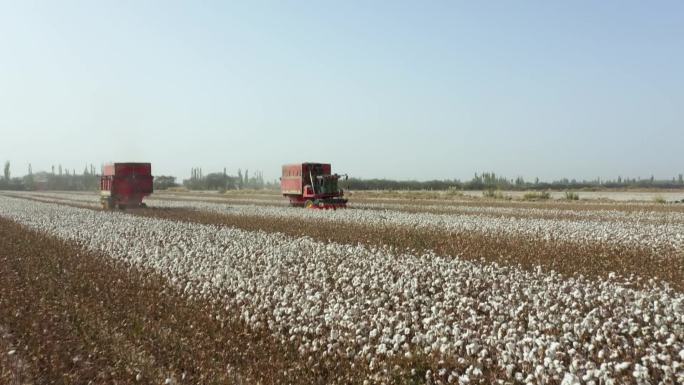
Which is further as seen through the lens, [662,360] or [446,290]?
[446,290]

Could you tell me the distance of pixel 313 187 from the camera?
117ft

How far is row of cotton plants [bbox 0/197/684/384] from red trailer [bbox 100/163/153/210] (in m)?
25.9

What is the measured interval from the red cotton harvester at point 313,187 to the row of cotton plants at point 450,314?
20.0 metres

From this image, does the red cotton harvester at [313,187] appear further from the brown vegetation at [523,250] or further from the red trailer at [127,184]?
the brown vegetation at [523,250]

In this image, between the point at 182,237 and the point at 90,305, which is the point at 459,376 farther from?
the point at 182,237

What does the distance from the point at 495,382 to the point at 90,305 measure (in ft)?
23.0

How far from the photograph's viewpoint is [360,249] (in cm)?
1519

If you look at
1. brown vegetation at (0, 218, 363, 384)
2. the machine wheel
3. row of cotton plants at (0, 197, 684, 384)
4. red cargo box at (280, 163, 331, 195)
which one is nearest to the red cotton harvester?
red cargo box at (280, 163, 331, 195)

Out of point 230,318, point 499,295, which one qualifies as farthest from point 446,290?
point 230,318

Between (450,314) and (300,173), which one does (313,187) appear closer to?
(300,173)

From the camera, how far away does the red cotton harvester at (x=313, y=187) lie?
3472 centimetres

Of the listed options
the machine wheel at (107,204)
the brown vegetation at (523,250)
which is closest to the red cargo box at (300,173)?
the machine wheel at (107,204)

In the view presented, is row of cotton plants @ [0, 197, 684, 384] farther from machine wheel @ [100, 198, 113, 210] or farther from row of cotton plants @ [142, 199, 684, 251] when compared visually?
machine wheel @ [100, 198, 113, 210]

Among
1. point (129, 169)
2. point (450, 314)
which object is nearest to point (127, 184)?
point (129, 169)
